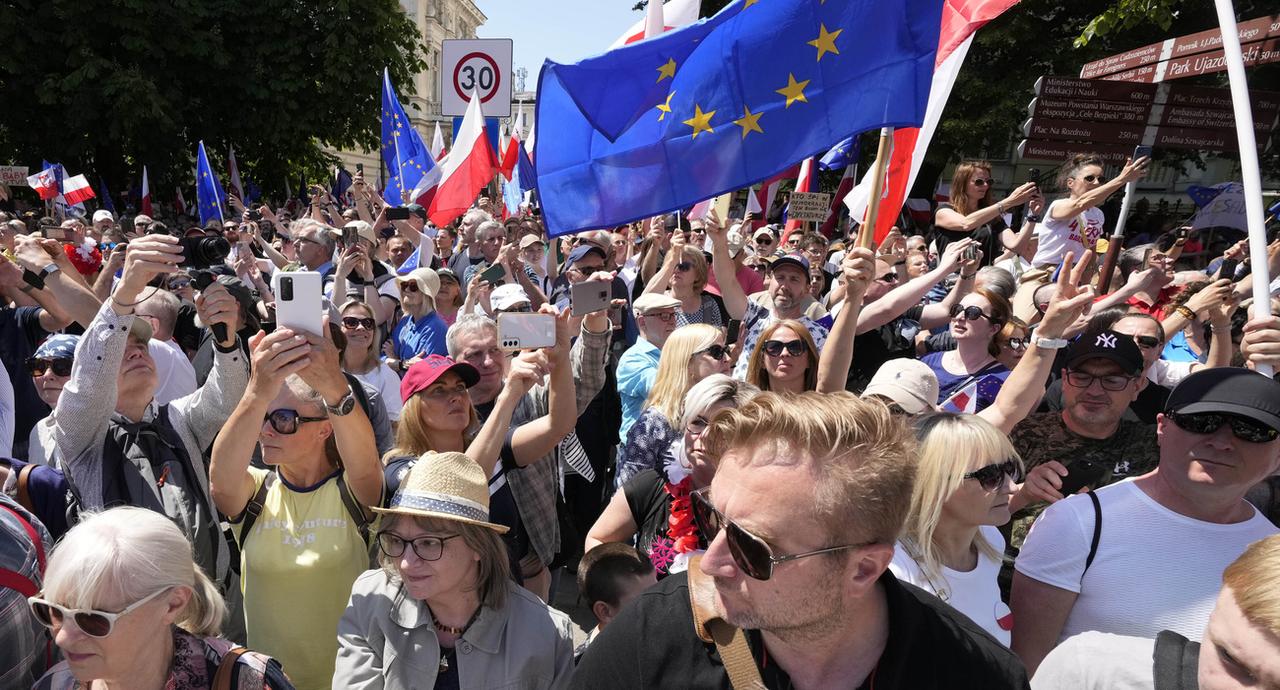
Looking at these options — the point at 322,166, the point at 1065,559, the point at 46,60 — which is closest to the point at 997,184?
the point at 322,166

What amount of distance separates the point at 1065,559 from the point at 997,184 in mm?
33375

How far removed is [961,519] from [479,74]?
9.84m

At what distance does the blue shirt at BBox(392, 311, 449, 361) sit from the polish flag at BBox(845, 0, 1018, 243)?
9.38ft

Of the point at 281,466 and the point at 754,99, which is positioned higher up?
the point at 754,99

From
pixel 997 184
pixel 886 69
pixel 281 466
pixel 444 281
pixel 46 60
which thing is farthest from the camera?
pixel 997 184

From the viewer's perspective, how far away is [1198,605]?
6.93 ft

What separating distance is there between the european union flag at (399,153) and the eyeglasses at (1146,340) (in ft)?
29.1

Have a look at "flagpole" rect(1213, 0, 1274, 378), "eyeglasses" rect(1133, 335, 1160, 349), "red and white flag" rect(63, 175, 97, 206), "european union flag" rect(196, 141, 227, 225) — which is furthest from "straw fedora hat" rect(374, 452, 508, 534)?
"red and white flag" rect(63, 175, 97, 206)

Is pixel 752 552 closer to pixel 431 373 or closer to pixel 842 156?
pixel 431 373

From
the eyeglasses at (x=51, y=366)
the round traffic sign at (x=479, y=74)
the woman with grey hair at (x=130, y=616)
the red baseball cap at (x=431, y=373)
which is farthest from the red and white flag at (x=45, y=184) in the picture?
the woman with grey hair at (x=130, y=616)

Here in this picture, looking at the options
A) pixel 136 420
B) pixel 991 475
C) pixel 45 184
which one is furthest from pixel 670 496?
pixel 45 184

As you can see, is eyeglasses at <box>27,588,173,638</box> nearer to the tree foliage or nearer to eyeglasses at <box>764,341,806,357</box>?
eyeglasses at <box>764,341,806,357</box>

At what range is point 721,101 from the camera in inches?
154

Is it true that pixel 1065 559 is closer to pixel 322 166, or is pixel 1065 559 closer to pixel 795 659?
pixel 795 659
